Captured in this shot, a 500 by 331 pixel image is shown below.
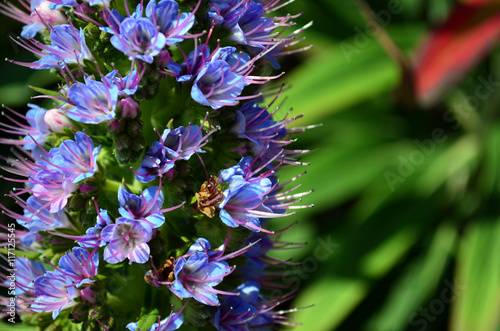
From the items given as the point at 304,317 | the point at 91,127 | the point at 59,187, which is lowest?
the point at 304,317

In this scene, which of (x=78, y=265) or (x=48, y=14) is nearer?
(x=78, y=265)

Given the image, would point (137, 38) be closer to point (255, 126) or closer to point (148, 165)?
point (148, 165)

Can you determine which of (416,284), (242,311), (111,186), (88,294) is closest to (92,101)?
(111,186)

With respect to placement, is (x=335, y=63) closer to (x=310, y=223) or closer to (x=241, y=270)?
(x=310, y=223)

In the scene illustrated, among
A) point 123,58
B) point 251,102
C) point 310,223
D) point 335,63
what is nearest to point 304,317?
point 310,223

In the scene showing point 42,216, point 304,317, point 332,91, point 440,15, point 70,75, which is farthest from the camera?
point 440,15

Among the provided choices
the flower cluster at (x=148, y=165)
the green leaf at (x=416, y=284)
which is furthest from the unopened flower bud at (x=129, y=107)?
the green leaf at (x=416, y=284)
